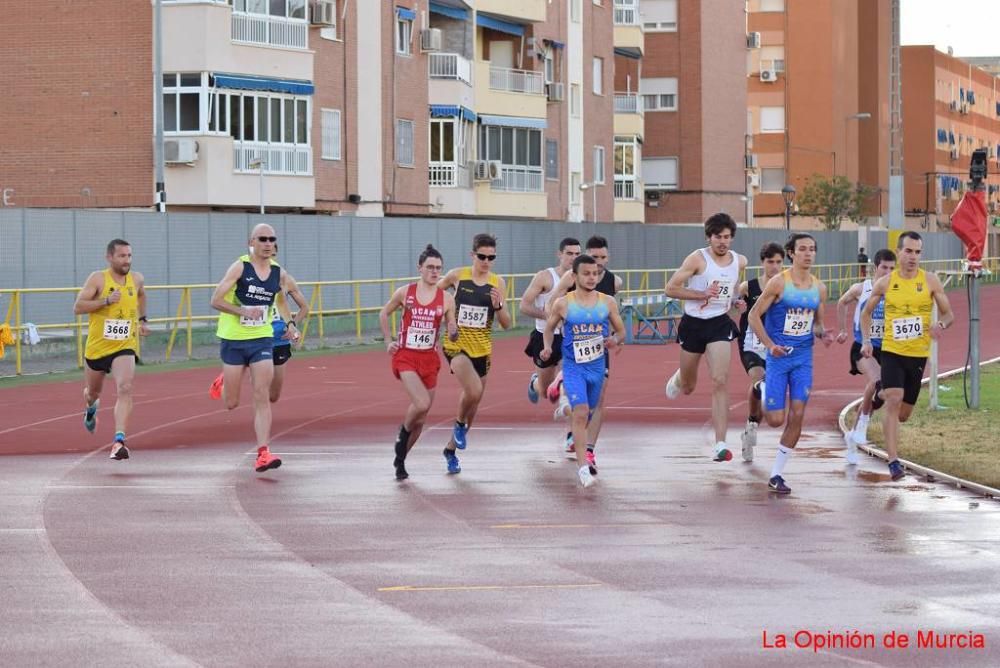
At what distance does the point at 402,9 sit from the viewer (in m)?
54.3

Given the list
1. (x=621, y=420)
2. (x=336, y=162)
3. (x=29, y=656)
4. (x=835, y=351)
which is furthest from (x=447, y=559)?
(x=336, y=162)

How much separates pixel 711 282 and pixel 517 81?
155 feet

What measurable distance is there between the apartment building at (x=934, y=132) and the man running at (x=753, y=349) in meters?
102

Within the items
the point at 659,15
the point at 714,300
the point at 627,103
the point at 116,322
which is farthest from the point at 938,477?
the point at 659,15

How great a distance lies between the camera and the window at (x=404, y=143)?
5412cm

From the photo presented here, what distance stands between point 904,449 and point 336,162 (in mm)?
34731

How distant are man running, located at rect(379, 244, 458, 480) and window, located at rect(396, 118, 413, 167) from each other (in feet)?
127

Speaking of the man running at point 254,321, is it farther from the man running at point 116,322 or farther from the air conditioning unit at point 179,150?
the air conditioning unit at point 179,150

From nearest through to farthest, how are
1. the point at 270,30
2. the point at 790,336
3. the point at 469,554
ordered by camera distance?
the point at 469,554
the point at 790,336
the point at 270,30

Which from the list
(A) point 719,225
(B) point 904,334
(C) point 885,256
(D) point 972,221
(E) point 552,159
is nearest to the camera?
(B) point 904,334

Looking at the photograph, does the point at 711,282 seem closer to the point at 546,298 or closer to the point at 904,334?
the point at 546,298

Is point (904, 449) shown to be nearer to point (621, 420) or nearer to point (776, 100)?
point (621, 420)

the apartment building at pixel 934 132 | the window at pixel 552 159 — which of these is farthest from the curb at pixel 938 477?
the apartment building at pixel 934 132

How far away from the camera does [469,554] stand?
1134 cm
